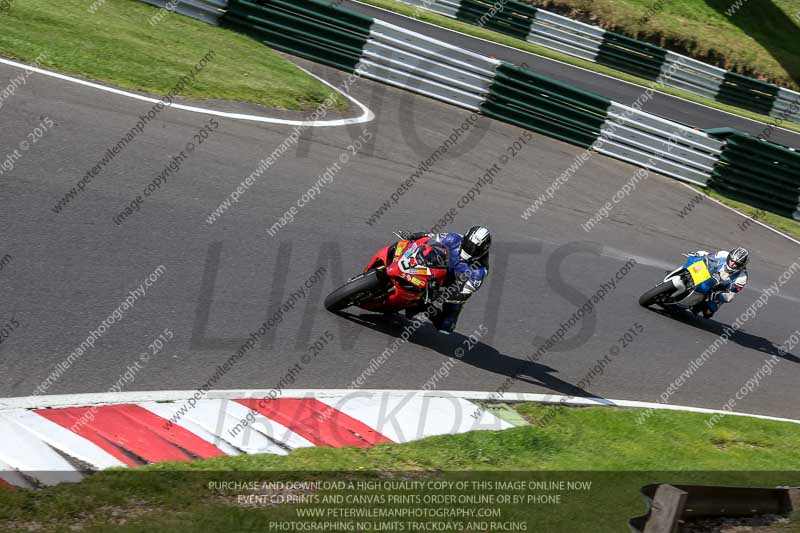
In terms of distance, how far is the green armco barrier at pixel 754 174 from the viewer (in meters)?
20.4

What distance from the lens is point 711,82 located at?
2952 centimetres

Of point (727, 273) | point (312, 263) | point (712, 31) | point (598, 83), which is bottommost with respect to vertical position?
point (312, 263)

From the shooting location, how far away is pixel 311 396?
813cm

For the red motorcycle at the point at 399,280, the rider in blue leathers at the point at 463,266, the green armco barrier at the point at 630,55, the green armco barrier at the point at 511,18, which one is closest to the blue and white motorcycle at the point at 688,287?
the rider in blue leathers at the point at 463,266

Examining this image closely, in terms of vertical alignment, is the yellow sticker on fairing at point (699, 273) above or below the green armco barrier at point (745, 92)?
below

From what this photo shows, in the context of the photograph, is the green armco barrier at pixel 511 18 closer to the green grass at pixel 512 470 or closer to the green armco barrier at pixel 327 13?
the green armco barrier at pixel 327 13

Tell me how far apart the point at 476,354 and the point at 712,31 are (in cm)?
2587

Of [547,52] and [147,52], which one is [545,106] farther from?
[547,52]

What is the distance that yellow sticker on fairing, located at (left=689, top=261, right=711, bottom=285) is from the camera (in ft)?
44.3

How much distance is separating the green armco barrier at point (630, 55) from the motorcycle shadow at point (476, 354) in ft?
67.9

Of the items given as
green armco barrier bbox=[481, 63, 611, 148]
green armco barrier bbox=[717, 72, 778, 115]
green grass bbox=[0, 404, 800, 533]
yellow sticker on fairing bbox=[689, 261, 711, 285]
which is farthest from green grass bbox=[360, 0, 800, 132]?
green grass bbox=[0, 404, 800, 533]

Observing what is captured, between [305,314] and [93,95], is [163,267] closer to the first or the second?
[305,314]

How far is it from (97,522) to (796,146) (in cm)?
2527

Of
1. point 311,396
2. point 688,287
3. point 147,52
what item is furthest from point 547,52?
point 311,396
